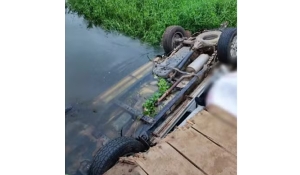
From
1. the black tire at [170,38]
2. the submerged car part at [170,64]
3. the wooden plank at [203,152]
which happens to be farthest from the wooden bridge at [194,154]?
the black tire at [170,38]

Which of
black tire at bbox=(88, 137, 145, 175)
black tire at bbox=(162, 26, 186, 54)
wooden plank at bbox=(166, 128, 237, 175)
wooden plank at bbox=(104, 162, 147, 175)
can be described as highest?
black tire at bbox=(162, 26, 186, 54)

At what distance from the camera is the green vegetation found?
9.86 feet

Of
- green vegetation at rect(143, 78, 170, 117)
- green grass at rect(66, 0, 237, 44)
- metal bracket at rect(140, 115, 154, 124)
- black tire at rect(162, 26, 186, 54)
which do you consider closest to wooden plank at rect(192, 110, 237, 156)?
metal bracket at rect(140, 115, 154, 124)

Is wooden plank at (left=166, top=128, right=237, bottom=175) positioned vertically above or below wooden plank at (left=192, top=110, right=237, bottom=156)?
below

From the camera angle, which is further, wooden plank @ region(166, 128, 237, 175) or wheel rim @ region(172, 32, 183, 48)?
wheel rim @ region(172, 32, 183, 48)

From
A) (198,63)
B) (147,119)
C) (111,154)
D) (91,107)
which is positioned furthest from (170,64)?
(111,154)

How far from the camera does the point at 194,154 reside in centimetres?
155

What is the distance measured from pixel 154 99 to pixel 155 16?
5.92 ft

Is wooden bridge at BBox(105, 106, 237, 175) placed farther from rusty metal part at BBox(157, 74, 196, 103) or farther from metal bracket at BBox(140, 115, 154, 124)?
rusty metal part at BBox(157, 74, 196, 103)

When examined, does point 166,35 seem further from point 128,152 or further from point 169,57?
point 128,152

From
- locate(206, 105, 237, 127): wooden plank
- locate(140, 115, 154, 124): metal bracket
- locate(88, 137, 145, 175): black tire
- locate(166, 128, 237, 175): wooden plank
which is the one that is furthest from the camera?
locate(140, 115, 154, 124): metal bracket

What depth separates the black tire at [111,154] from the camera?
6.01ft

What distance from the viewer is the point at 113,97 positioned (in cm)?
320
